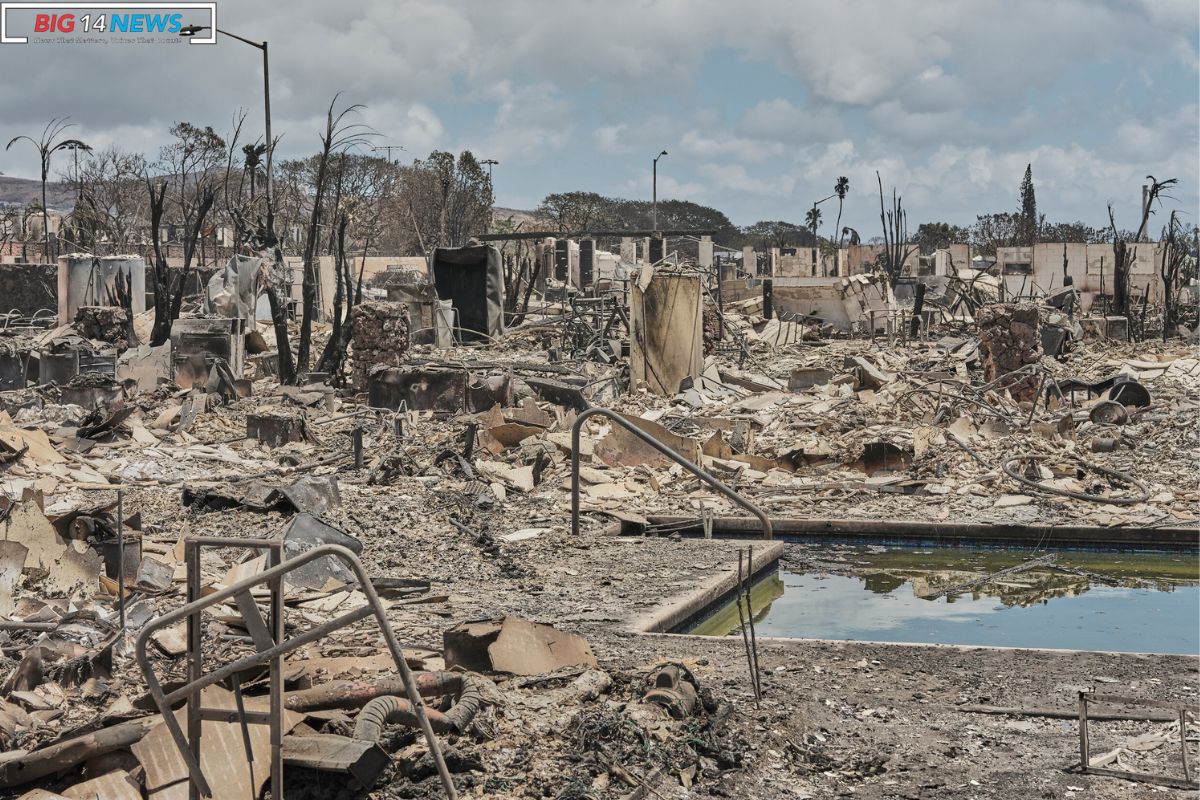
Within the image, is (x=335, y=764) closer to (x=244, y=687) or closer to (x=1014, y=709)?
(x=244, y=687)

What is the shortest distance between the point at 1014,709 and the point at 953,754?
704mm

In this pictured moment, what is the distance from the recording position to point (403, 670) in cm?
383

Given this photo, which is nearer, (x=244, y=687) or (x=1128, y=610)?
(x=244, y=687)

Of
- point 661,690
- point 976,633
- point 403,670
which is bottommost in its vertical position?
point 976,633

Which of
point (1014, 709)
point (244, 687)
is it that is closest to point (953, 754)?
point (1014, 709)

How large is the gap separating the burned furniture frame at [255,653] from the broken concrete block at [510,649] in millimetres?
1754

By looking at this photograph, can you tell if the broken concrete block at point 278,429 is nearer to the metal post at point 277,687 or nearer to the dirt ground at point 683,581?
the dirt ground at point 683,581

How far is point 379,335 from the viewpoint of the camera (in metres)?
17.0

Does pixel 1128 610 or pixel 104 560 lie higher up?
pixel 104 560

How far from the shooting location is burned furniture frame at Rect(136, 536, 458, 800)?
379 cm

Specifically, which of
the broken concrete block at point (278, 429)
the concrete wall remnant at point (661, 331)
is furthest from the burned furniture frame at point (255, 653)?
the concrete wall remnant at point (661, 331)

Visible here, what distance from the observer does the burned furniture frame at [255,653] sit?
12.4 ft

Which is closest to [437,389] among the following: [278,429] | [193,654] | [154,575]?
[278,429]

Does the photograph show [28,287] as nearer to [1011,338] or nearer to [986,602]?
[1011,338]
